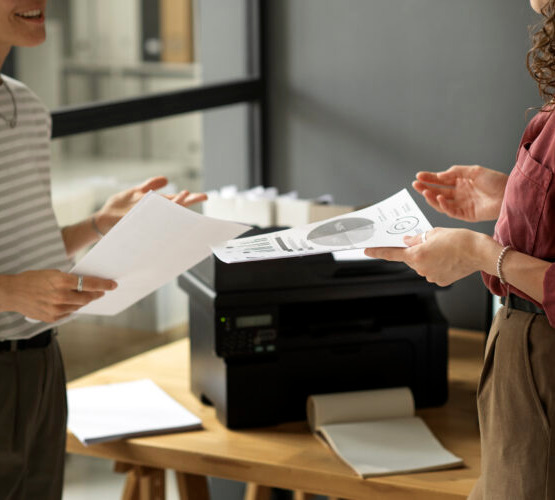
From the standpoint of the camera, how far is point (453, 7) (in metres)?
2.62

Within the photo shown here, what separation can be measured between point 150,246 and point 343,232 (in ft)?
0.97

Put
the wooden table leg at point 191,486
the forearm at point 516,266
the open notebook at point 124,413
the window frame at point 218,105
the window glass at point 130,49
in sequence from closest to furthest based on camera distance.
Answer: the forearm at point 516,266 → the open notebook at point 124,413 → the wooden table leg at point 191,486 → the window frame at point 218,105 → the window glass at point 130,49

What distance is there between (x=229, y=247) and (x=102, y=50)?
2.54 metres

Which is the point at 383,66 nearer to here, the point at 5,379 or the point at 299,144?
the point at 299,144

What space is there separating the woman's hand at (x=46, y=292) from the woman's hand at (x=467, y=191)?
1.89 feet

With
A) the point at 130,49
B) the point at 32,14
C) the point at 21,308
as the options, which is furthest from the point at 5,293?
the point at 130,49

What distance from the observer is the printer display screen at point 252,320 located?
1.97 metres

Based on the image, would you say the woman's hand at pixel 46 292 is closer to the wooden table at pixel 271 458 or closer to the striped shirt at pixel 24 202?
the striped shirt at pixel 24 202

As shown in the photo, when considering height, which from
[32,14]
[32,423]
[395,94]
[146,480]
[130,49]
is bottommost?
[146,480]

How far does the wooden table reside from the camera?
5.84ft

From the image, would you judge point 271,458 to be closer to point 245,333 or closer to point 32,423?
point 245,333

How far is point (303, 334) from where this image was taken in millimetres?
2047

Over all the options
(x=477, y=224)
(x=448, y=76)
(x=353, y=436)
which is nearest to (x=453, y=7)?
(x=448, y=76)

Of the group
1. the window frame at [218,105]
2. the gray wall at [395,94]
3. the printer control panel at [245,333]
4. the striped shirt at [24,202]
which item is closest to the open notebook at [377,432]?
the printer control panel at [245,333]
